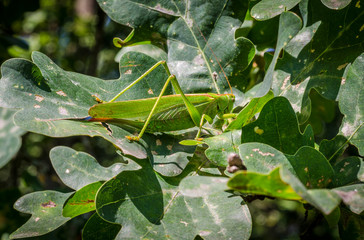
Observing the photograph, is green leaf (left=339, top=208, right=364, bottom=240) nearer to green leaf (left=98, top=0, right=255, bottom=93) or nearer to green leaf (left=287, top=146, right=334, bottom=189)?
green leaf (left=287, top=146, right=334, bottom=189)

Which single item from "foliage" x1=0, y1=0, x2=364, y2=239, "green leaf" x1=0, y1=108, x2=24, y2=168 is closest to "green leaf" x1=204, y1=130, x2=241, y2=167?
"foliage" x1=0, y1=0, x2=364, y2=239

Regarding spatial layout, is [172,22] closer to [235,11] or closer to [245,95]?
[235,11]

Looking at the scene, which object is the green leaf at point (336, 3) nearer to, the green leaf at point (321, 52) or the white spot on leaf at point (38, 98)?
the green leaf at point (321, 52)

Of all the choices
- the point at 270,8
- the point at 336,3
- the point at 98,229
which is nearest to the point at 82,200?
the point at 98,229

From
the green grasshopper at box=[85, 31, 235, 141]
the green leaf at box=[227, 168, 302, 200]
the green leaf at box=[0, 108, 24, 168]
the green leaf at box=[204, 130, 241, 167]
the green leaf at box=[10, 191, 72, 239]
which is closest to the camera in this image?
the green leaf at box=[227, 168, 302, 200]

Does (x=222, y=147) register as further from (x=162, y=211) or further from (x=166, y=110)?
(x=166, y=110)

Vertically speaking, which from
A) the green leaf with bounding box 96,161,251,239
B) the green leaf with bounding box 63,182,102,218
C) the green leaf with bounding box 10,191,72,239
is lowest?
the green leaf with bounding box 10,191,72,239
